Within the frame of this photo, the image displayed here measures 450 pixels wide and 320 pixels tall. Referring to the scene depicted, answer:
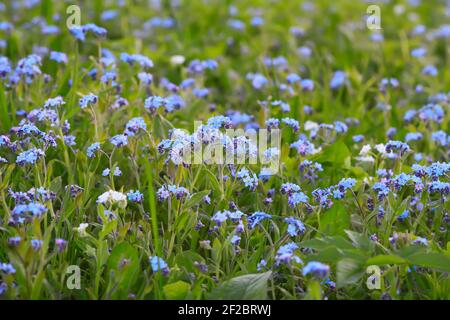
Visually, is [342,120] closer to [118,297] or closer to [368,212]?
[368,212]

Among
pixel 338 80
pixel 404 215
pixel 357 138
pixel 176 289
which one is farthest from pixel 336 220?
pixel 338 80

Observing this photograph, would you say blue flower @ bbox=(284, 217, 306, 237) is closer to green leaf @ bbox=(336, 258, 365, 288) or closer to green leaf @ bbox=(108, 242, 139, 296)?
green leaf @ bbox=(336, 258, 365, 288)

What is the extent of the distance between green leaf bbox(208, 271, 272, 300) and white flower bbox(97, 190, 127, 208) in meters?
0.55

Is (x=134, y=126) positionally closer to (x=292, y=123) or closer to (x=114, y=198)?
(x=114, y=198)

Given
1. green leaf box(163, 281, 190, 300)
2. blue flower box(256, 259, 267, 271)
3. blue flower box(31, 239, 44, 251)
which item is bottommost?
green leaf box(163, 281, 190, 300)

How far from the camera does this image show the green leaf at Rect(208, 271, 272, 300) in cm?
267

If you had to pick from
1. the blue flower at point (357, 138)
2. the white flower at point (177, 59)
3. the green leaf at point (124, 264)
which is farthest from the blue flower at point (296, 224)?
the white flower at point (177, 59)

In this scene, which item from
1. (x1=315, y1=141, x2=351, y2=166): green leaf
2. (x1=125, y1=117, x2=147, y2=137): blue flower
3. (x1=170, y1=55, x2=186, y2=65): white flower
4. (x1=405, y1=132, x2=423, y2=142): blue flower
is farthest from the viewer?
(x1=170, y1=55, x2=186, y2=65): white flower

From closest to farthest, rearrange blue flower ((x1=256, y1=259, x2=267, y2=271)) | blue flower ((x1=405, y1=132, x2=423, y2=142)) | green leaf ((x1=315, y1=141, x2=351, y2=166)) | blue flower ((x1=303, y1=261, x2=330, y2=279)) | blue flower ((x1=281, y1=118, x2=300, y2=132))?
blue flower ((x1=303, y1=261, x2=330, y2=279))
blue flower ((x1=256, y1=259, x2=267, y2=271))
blue flower ((x1=281, y1=118, x2=300, y2=132))
green leaf ((x1=315, y1=141, x2=351, y2=166))
blue flower ((x1=405, y1=132, x2=423, y2=142))

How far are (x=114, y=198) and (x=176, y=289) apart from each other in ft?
1.58

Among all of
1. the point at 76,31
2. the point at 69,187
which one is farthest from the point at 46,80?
the point at 69,187

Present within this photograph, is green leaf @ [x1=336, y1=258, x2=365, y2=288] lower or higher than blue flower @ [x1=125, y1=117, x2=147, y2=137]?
lower

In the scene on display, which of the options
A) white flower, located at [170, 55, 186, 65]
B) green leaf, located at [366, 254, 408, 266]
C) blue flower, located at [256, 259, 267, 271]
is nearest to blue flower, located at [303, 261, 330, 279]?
green leaf, located at [366, 254, 408, 266]

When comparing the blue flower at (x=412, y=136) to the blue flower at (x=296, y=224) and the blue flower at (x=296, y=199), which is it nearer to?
the blue flower at (x=296, y=199)
